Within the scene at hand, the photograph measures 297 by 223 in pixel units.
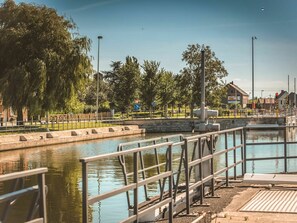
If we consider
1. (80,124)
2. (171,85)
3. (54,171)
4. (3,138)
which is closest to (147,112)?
(171,85)

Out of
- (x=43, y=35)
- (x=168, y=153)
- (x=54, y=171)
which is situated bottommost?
(x=54, y=171)

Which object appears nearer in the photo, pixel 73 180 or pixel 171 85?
pixel 73 180

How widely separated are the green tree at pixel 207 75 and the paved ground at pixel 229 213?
66403 millimetres

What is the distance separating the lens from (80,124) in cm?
5344

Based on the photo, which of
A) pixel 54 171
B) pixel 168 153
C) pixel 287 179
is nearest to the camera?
pixel 168 153

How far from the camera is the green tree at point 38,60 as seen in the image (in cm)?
4459

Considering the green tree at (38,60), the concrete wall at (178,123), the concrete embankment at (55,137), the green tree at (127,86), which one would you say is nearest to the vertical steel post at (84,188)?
the concrete embankment at (55,137)

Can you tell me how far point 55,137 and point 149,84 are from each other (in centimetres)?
3506

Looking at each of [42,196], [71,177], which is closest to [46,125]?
[71,177]

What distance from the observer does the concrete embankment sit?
3739cm

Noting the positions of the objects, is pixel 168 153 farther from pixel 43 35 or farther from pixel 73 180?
pixel 43 35

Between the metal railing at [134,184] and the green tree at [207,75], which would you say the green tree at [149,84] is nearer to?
the green tree at [207,75]

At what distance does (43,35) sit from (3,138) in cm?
1288

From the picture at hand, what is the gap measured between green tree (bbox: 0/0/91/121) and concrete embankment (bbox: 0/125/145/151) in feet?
10.2
